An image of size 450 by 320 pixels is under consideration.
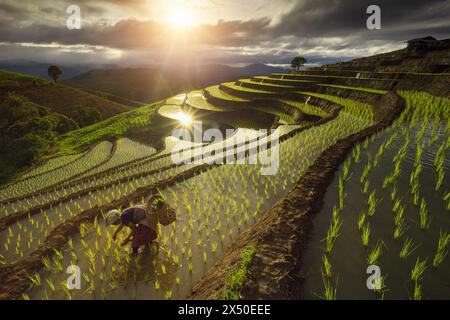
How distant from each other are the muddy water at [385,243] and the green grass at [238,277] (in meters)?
0.84

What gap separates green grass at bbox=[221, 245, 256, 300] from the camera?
3162 mm

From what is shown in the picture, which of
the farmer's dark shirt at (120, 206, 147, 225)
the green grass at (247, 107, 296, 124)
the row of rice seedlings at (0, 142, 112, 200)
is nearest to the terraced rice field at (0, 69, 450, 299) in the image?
Result: the farmer's dark shirt at (120, 206, 147, 225)

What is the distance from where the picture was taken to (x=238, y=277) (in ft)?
11.2

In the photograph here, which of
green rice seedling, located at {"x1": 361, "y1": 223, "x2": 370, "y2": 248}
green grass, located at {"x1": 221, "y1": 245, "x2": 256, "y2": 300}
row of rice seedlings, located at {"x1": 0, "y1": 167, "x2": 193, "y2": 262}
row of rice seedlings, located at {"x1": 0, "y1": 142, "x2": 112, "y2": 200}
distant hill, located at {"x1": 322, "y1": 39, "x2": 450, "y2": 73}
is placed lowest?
row of rice seedlings, located at {"x1": 0, "y1": 142, "x2": 112, "y2": 200}

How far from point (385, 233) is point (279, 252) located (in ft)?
6.88

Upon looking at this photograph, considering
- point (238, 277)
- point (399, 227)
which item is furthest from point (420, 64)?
point (238, 277)

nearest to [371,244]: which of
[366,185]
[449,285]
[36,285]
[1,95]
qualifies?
[449,285]

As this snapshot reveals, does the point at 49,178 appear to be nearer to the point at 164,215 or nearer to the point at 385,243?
the point at 164,215

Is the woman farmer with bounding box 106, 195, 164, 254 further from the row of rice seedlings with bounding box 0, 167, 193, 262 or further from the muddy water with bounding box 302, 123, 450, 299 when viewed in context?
the row of rice seedlings with bounding box 0, 167, 193, 262

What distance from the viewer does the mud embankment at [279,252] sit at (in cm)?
333

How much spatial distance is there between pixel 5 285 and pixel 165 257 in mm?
2975

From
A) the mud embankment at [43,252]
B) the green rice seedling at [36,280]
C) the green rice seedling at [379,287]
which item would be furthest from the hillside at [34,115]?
the green rice seedling at [379,287]

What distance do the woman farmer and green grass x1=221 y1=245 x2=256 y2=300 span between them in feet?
6.26

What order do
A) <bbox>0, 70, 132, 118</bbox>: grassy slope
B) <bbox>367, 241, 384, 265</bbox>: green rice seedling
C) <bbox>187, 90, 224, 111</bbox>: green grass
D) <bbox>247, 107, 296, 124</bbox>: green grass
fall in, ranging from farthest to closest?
1. <bbox>0, 70, 132, 118</bbox>: grassy slope
2. <bbox>187, 90, 224, 111</bbox>: green grass
3. <bbox>247, 107, 296, 124</bbox>: green grass
4. <bbox>367, 241, 384, 265</bbox>: green rice seedling
